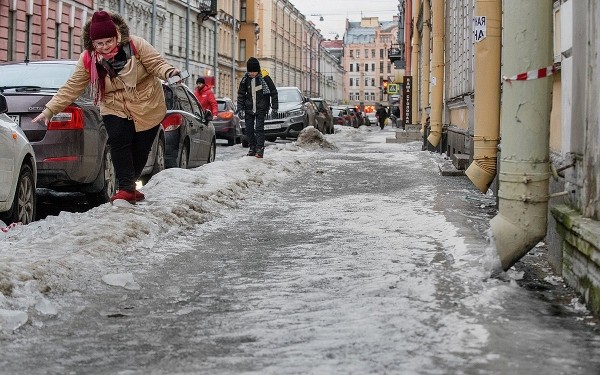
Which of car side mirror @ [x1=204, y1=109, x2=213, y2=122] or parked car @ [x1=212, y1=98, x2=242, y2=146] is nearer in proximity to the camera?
car side mirror @ [x1=204, y1=109, x2=213, y2=122]

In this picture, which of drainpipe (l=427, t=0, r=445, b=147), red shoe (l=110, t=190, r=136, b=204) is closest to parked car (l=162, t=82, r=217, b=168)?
red shoe (l=110, t=190, r=136, b=204)

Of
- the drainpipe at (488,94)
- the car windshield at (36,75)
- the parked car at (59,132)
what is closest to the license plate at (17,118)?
the parked car at (59,132)

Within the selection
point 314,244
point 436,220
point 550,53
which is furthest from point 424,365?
point 436,220

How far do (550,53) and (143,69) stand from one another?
4.18 metres

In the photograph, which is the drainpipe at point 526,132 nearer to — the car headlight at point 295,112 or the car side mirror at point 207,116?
the car side mirror at point 207,116

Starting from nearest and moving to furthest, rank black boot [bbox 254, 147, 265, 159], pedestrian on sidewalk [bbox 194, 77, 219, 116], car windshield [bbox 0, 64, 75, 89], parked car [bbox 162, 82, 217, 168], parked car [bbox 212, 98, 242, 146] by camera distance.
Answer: car windshield [bbox 0, 64, 75, 89]
parked car [bbox 162, 82, 217, 168]
black boot [bbox 254, 147, 265, 159]
pedestrian on sidewalk [bbox 194, 77, 219, 116]
parked car [bbox 212, 98, 242, 146]

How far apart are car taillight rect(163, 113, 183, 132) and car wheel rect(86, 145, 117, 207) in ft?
11.1

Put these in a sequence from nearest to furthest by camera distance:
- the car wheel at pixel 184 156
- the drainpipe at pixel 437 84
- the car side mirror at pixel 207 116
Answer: the car wheel at pixel 184 156, the car side mirror at pixel 207 116, the drainpipe at pixel 437 84

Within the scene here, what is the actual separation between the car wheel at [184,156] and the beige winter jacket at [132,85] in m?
5.25

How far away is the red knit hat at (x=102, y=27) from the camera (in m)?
8.29

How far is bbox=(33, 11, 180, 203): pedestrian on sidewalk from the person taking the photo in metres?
8.39

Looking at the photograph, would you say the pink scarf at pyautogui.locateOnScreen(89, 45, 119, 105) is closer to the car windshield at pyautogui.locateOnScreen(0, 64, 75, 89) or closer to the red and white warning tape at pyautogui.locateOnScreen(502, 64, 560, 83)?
the car windshield at pyautogui.locateOnScreen(0, 64, 75, 89)

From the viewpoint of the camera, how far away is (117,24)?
28.0ft

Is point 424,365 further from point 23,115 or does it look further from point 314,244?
point 23,115
